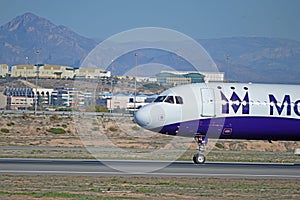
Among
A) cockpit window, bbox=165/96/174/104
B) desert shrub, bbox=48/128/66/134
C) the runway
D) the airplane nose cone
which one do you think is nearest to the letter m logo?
cockpit window, bbox=165/96/174/104

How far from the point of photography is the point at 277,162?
144 feet

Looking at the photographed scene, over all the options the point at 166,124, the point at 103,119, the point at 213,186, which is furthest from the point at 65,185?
the point at 103,119

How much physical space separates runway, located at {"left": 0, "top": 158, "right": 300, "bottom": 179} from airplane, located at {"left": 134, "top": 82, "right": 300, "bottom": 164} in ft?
6.02

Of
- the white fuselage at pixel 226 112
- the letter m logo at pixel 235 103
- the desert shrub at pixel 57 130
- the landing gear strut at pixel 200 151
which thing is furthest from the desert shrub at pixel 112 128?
the letter m logo at pixel 235 103

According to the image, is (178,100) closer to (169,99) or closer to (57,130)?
(169,99)

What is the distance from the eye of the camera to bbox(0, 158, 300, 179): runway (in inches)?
1287

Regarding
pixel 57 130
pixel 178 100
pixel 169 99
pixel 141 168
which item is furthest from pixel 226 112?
pixel 57 130

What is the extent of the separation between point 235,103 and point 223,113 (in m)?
0.96

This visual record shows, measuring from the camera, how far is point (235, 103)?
38812mm

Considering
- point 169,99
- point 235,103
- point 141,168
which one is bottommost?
point 141,168

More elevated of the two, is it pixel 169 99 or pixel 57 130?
pixel 169 99

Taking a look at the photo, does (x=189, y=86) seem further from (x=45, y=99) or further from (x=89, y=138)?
(x=45, y=99)

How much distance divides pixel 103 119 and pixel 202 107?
58090 mm

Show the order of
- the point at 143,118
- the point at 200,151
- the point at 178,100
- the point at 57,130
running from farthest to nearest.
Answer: the point at 57,130 → the point at 200,151 → the point at 178,100 → the point at 143,118
